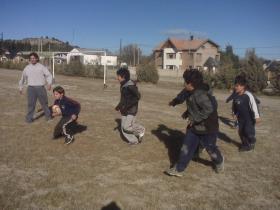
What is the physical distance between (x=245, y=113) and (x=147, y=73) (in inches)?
→ 893

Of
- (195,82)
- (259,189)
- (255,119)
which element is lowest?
(259,189)

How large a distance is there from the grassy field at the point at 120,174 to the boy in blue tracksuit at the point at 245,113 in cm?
29

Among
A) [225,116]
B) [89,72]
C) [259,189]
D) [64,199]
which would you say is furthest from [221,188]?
[89,72]

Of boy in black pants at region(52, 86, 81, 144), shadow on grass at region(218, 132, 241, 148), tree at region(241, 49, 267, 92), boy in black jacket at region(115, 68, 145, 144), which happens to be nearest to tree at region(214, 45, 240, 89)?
tree at region(241, 49, 267, 92)

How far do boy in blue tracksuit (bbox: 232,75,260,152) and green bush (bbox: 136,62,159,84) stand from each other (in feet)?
73.4

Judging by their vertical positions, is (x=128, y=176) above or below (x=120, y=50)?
below

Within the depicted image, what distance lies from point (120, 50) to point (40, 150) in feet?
240

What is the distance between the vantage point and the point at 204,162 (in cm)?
680

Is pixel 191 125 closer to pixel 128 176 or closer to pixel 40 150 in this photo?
pixel 128 176

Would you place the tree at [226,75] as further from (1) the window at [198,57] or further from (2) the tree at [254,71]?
(1) the window at [198,57]

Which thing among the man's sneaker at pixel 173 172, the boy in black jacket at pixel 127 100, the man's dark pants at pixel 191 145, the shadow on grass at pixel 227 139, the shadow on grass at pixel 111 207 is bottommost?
the shadow on grass at pixel 111 207

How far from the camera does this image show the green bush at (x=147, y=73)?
3025cm

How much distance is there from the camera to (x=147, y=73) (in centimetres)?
3025

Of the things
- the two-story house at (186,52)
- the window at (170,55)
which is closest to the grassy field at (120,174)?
the two-story house at (186,52)
